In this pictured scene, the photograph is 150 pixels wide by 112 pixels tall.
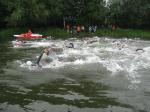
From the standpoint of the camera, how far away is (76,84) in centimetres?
1814

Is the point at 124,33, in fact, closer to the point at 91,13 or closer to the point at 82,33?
the point at 82,33

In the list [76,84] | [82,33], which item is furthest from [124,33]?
[76,84]

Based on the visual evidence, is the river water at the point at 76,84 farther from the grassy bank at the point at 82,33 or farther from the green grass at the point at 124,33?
the green grass at the point at 124,33

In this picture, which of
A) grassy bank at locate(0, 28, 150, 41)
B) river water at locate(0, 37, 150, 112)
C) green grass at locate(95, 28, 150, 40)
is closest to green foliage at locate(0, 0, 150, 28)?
grassy bank at locate(0, 28, 150, 41)

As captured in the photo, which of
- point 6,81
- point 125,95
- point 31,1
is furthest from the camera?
point 31,1

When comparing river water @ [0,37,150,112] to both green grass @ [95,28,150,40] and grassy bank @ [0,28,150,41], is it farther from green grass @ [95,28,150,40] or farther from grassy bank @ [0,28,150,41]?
green grass @ [95,28,150,40]

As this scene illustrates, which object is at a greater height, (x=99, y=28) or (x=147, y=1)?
(x=147, y=1)

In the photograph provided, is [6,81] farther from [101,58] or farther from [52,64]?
[101,58]

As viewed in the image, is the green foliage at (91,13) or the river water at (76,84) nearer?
the river water at (76,84)

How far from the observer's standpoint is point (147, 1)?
60531 mm

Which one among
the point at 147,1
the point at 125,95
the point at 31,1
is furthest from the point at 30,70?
the point at 147,1

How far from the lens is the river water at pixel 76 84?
14305 mm

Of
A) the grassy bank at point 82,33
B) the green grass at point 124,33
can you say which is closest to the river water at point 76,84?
the grassy bank at point 82,33

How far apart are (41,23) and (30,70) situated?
34.4 metres
